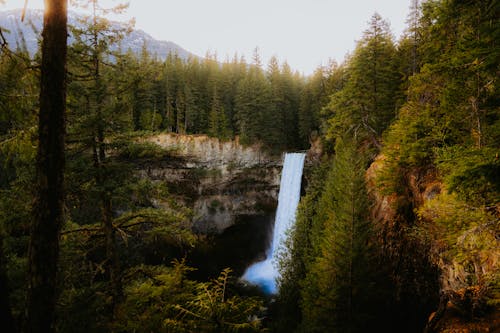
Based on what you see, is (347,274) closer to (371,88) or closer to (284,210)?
(371,88)

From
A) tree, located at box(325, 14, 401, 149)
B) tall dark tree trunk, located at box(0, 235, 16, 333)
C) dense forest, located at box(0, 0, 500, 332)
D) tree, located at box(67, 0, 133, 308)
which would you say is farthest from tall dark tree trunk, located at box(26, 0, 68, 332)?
tree, located at box(325, 14, 401, 149)

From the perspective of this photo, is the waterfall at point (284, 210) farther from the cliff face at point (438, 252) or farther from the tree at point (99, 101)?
the tree at point (99, 101)

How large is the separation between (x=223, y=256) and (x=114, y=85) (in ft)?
92.7

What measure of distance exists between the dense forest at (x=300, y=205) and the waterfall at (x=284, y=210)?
9.81 m

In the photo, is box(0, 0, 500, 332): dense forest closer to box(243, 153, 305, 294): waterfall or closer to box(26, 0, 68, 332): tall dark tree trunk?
box(26, 0, 68, 332): tall dark tree trunk

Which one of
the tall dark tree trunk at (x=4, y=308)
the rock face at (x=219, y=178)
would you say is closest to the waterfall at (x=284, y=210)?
the rock face at (x=219, y=178)

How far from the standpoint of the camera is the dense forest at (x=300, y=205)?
3326mm

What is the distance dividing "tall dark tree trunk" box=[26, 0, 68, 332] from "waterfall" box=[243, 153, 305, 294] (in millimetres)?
26774

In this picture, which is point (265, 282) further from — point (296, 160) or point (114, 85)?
point (114, 85)

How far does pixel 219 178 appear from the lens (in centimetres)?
3394

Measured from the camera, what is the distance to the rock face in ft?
105

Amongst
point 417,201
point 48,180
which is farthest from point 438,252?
point 48,180

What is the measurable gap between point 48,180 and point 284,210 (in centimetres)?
2919

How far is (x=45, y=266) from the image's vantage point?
3.09 metres
